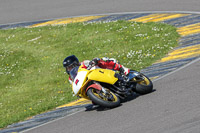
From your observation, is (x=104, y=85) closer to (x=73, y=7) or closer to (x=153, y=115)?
(x=153, y=115)

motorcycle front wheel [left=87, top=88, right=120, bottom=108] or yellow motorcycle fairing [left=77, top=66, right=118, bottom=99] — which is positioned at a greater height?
yellow motorcycle fairing [left=77, top=66, right=118, bottom=99]

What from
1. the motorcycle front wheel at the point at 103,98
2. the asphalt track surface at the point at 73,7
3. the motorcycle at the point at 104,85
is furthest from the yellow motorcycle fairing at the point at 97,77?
the asphalt track surface at the point at 73,7

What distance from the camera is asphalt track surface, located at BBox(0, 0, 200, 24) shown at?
17.5m

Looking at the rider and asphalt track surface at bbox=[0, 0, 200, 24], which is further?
asphalt track surface at bbox=[0, 0, 200, 24]

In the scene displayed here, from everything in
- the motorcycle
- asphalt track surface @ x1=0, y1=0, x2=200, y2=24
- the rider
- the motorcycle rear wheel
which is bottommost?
the motorcycle rear wheel

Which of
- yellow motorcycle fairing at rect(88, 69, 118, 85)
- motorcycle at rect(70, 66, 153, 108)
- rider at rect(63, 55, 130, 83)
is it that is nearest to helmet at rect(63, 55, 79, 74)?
rider at rect(63, 55, 130, 83)

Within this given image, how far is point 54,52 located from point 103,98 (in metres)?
7.44

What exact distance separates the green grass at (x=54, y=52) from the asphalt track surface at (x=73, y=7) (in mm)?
1548

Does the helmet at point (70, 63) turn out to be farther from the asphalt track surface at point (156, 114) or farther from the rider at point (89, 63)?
the asphalt track surface at point (156, 114)

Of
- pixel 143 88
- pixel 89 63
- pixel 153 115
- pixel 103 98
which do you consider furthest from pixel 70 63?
pixel 153 115

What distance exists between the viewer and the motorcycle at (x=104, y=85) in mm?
8523

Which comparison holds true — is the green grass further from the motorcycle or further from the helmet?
the motorcycle

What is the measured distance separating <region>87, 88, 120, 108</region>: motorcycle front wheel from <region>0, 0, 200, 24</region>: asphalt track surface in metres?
8.76

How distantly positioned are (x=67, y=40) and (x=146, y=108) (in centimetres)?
913
